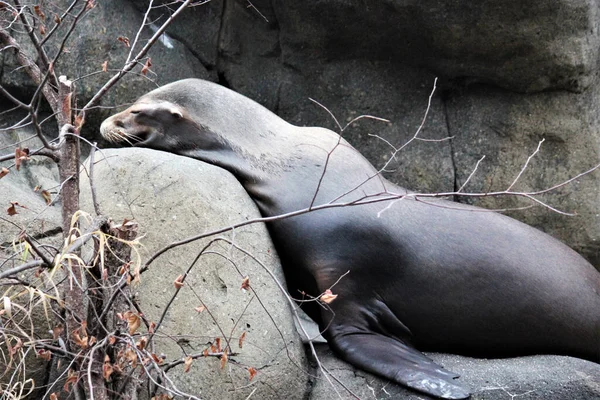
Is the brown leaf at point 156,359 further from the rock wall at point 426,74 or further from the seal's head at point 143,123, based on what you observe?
the rock wall at point 426,74

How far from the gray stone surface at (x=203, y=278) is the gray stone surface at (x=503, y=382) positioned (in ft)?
0.64

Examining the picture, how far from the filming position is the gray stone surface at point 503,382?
160 inches

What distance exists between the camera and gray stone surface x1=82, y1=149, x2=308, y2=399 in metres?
3.92

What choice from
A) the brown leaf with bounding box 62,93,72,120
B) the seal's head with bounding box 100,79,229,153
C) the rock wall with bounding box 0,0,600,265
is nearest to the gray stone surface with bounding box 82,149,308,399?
the seal's head with bounding box 100,79,229,153

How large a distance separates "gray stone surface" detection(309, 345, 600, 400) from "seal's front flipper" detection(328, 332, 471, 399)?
0.13 ft


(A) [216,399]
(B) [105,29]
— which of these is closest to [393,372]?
(A) [216,399]

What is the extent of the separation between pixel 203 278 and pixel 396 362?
0.95m

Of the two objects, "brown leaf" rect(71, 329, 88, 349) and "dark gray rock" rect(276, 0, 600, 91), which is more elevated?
"dark gray rock" rect(276, 0, 600, 91)

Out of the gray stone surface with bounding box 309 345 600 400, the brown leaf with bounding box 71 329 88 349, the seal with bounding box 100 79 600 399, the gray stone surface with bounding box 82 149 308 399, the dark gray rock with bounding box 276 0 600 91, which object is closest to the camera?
the brown leaf with bounding box 71 329 88 349

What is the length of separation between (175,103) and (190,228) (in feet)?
3.75

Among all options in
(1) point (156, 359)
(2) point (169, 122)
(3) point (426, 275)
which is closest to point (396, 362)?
(3) point (426, 275)

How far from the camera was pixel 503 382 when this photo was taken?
4.11 meters

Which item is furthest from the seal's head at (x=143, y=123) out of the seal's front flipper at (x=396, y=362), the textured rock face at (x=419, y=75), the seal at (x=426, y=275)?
the seal's front flipper at (x=396, y=362)

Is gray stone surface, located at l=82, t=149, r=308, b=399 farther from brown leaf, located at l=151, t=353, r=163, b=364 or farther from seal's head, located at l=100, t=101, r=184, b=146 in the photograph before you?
seal's head, located at l=100, t=101, r=184, b=146
